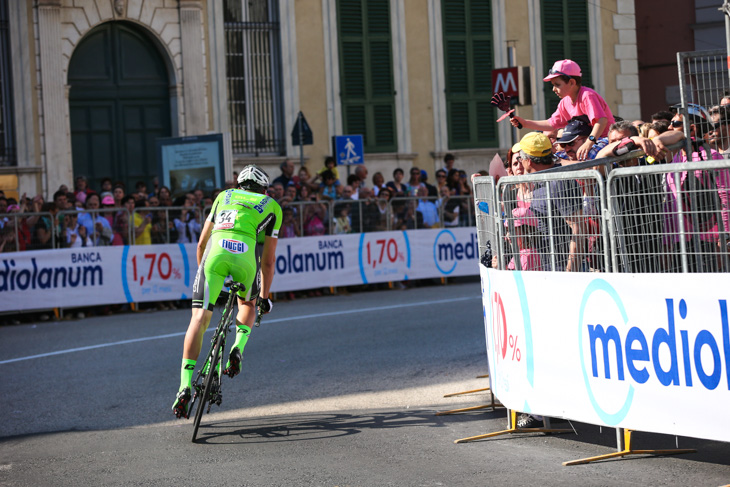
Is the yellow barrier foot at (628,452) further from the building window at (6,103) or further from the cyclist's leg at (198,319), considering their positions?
the building window at (6,103)

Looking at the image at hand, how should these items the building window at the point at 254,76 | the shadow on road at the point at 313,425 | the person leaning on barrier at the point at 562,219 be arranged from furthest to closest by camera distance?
the building window at the point at 254,76 → the shadow on road at the point at 313,425 → the person leaning on barrier at the point at 562,219

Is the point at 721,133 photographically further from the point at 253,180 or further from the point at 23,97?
the point at 23,97

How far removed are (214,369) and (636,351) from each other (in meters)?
3.10

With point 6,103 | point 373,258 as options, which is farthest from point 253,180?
point 6,103

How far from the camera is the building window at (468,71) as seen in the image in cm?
2814

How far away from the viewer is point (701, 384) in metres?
6.41

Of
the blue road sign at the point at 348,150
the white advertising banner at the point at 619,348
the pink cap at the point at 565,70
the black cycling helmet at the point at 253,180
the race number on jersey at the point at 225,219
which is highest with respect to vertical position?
the blue road sign at the point at 348,150

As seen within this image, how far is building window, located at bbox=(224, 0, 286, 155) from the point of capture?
85.4ft

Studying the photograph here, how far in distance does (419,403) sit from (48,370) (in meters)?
4.66

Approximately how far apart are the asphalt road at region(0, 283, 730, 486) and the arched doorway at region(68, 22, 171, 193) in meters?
10.1

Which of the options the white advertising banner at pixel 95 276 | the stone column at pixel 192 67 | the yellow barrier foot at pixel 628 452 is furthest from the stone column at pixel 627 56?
the yellow barrier foot at pixel 628 452

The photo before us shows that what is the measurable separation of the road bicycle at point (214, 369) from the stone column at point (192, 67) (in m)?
16.8

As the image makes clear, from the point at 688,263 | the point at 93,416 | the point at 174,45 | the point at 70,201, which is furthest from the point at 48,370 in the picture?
the point at 174,45

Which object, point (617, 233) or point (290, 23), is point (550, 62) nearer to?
point (290, 23)
